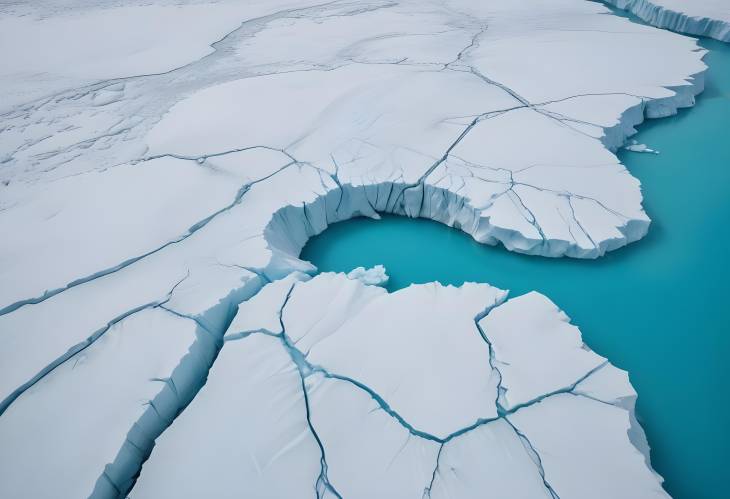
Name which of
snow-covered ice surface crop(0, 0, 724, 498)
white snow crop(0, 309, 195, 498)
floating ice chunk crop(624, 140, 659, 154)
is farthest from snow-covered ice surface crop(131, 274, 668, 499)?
floating ice chunk crop(624, 140, 659, 154)

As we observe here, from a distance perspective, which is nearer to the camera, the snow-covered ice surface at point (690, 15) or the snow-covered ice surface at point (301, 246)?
the snow-covered ice surface at point (301, 246)

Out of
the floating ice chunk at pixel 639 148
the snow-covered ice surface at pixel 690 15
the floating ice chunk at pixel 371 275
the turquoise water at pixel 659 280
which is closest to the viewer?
the turquoise water at pixel 659 280

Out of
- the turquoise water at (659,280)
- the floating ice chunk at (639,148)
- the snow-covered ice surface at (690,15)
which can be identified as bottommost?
the turquoise water at (659,280)

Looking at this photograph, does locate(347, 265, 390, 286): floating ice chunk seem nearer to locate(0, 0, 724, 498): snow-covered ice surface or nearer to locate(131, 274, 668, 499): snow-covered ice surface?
locate(0, 0, 724, 498): snow-covered ice surface

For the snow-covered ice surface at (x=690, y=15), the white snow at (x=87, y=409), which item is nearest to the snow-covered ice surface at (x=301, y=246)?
the white snow at (x=87, y=409)

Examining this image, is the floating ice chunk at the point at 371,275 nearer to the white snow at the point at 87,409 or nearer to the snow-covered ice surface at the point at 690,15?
the white snow at the point at 87,409

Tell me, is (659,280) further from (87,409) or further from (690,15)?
(690,15)

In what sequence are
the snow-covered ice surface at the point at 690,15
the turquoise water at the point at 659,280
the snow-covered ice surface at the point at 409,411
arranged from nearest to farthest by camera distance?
the snow-covered ice surface at the point at 409,411 < the turquoise water at the point at 659,280 < the snow-covered ice surface at the point at 690,15
